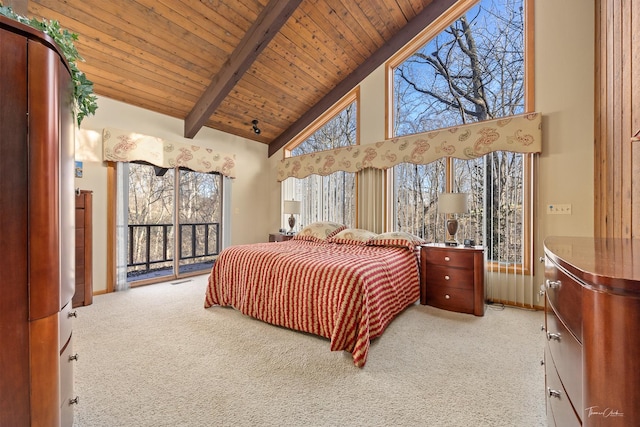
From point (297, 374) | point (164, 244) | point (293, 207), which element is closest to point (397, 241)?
point (297, 374)

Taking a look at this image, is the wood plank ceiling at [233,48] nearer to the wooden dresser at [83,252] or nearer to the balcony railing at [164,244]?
the wooden dresser at [83,252]

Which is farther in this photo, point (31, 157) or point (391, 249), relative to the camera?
point (391, 249)

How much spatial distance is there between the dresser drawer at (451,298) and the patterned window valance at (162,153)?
375 cm

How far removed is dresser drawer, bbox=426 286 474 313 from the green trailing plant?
3.33 m

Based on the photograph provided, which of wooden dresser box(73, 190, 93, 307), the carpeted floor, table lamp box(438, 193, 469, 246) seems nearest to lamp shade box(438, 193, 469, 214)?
table lamp box(438, 193, 469, 246)

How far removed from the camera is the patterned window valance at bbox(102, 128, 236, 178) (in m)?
3.76

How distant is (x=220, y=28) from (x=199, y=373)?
356 cm

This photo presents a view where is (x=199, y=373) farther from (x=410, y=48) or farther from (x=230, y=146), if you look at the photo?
(x=410, y=48)

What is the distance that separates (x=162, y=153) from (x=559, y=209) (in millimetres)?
5079

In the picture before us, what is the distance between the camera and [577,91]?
9.87 ft

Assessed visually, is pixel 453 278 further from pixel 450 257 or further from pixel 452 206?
pixel 452 206

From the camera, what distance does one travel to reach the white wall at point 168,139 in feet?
12.0

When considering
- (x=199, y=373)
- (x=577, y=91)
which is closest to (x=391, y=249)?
(x=199, y=373)
